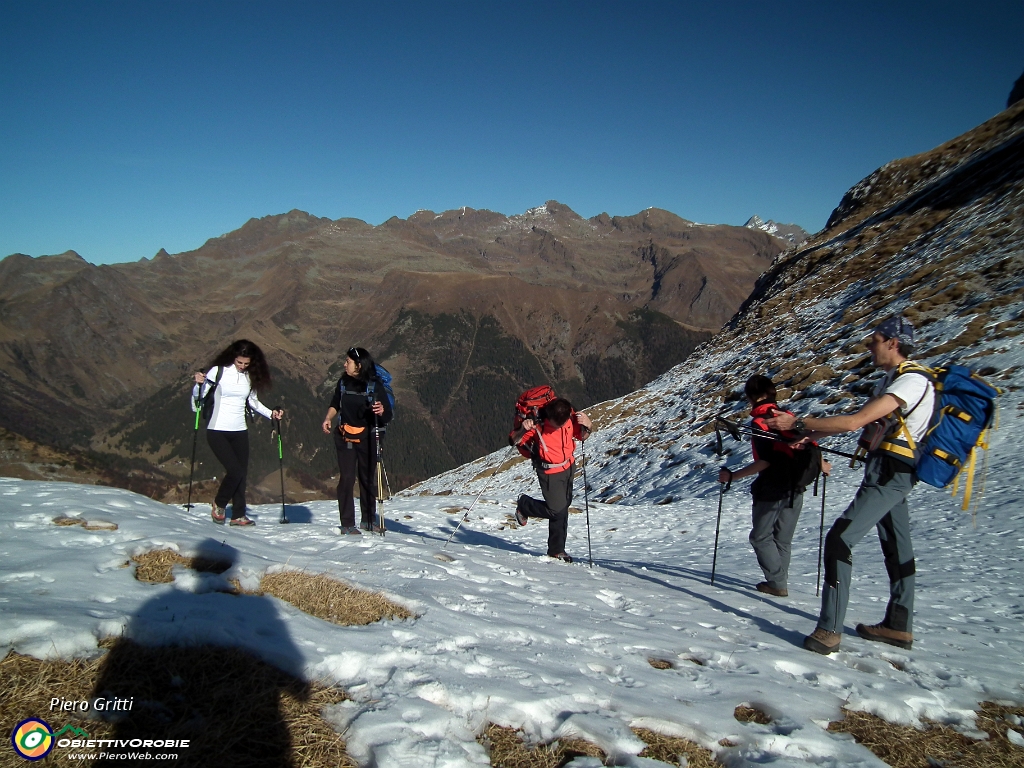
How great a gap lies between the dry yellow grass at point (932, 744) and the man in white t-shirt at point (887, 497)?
136 centimetres

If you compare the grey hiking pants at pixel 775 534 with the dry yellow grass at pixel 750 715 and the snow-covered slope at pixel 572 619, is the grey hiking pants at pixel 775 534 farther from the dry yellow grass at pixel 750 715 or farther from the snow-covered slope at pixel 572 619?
the dry yellow grass at pixel 750 715

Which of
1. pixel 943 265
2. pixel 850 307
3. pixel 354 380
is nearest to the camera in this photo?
pixel 354 380

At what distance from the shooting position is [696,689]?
Result: 491cm

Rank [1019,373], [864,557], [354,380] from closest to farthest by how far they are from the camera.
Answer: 1. [354,380]
2. [864,557]
3. [1019,373]

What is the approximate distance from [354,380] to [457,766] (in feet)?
24.3

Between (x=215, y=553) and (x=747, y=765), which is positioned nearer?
(x=747, y=765)

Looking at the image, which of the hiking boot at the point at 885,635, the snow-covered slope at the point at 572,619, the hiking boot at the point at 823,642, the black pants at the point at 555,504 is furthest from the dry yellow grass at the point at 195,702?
the black pants at the point at 555,504

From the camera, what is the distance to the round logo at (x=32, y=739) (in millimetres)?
3020

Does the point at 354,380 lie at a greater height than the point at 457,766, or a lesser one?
greater

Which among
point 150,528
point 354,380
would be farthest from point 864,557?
point 150,528

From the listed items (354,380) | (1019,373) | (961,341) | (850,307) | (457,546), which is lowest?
(457,546)

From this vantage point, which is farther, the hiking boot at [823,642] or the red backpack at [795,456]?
the red backpack at [795,456]

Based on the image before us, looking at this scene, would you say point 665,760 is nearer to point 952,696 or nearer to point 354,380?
point 952,696

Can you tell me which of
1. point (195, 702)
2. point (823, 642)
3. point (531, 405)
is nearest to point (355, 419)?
point (531, 405)
